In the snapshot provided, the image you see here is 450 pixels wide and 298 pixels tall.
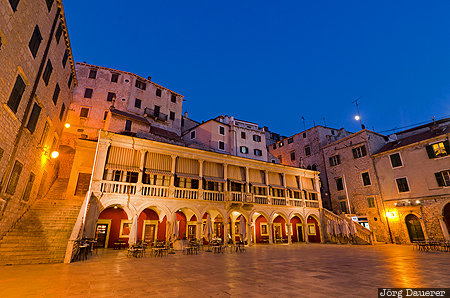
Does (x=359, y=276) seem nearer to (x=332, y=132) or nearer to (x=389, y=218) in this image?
(x=389, y=218)

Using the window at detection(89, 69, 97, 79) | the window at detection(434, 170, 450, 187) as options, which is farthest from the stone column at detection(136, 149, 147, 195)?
the window at detection(434, 170, 450, 187)

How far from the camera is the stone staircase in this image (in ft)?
34.7

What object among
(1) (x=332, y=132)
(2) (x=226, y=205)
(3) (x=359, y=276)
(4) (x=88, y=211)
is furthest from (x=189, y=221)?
(1) (x=332, y=132)

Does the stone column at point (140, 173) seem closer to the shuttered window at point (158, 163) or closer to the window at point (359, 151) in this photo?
the shuttered window at point (158, 163)

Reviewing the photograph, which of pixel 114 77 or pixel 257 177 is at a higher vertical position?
pixel 114 77

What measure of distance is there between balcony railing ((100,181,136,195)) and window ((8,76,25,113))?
7553 millimetres

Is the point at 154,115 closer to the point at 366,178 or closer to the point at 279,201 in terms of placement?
the point at 279,201

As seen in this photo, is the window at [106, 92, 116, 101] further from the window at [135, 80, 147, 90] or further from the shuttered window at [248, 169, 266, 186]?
the shuttered window at [248, 169, 266, 186]

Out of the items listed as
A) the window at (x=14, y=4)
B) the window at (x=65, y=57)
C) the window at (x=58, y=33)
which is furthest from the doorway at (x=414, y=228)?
the window at (x=65, y=57)

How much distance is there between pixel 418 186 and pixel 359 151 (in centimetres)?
727

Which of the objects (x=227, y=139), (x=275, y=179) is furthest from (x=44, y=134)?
(x=275, y=179)

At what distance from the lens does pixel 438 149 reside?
23094 millimetres

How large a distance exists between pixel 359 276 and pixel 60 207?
17.8m

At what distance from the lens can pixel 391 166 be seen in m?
26.3
